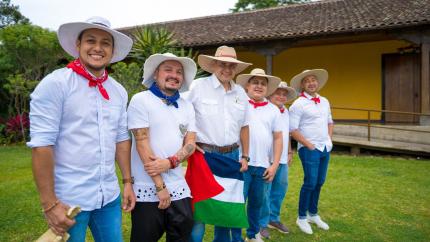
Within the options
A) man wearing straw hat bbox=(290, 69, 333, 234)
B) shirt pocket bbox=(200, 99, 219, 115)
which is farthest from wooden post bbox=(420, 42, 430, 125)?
shirt pocket bbox=(200, 99, 219, 115)

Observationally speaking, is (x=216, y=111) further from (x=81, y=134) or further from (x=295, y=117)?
(x=295, y=117)

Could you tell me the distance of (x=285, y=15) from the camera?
15.1 m

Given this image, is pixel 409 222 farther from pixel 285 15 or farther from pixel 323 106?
pixel 285 15

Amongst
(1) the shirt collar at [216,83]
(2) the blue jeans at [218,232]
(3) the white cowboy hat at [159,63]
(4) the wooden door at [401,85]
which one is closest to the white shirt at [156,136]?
(3) the white cowboy hat at [159,63]

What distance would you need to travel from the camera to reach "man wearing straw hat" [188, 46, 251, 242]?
126 inches

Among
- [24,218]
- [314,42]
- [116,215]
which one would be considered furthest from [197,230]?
[314,42]

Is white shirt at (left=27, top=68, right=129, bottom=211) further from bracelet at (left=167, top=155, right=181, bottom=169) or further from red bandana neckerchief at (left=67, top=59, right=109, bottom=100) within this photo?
bracelet at (left=167, top=155, right=181, bottom=169)

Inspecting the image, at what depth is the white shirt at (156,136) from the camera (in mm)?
2551

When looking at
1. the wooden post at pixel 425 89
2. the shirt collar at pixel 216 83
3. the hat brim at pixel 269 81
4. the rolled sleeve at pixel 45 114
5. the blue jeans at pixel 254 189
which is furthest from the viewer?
the wooden post at pixel 425 89

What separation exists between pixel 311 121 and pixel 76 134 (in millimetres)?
3152

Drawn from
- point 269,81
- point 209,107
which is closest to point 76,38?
point 209,107

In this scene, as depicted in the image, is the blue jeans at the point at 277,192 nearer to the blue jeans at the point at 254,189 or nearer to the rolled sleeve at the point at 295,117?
the rolled sleeve at the point at 295,117

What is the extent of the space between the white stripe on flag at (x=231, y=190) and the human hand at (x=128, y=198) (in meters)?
0.90

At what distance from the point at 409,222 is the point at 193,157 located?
351 centimetres
